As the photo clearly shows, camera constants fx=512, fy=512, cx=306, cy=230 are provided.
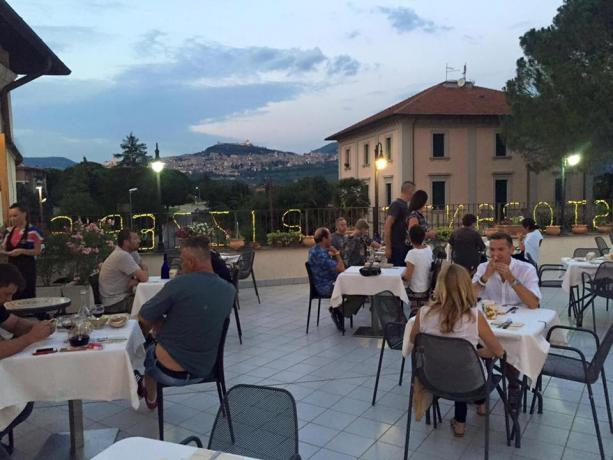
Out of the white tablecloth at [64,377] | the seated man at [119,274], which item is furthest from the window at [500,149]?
the white tablecloth at [64,377]

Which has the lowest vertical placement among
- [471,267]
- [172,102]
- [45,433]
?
[45,433]

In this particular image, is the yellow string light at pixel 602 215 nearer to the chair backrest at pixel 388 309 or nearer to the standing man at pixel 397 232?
the standing man at pixel 397 232

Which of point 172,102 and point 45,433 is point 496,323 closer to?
point 45,433

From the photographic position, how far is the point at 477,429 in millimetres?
3559

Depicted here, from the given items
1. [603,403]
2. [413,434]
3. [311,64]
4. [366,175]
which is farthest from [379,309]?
[311,64]

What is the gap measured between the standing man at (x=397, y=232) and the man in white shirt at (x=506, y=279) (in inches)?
97.2

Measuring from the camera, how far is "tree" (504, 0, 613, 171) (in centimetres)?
1462

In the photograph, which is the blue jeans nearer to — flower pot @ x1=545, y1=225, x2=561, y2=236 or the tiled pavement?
the tiled pavement

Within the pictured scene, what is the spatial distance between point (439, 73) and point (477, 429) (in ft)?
101

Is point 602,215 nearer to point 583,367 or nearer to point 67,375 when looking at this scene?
point 583,367

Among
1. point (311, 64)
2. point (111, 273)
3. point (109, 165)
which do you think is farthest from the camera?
point (109, 165)

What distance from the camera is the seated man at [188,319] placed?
10.4ft

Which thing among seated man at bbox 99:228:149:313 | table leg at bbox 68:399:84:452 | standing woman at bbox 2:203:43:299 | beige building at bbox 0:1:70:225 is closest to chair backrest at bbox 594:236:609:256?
seated man at bbox 99:228:149:313

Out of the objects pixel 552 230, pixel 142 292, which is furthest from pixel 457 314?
pixel 552 230
